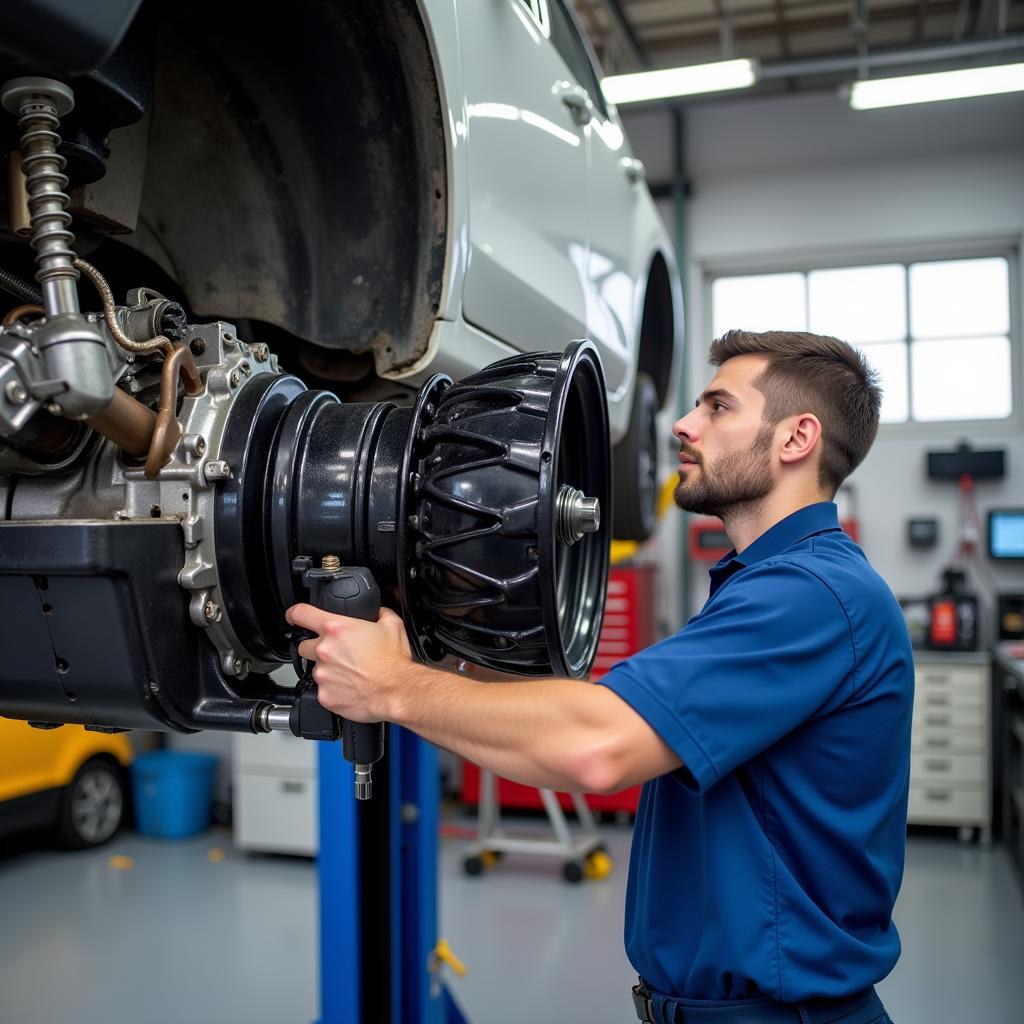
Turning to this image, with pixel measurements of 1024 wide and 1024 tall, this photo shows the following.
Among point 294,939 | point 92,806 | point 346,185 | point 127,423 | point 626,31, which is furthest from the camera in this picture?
point 626,31

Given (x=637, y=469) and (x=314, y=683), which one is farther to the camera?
(x=637, y=469)

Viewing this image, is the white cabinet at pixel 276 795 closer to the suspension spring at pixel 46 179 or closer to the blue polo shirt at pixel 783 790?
the blue polo shirt at pixel 783 790

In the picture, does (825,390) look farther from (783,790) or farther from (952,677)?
(952,677)

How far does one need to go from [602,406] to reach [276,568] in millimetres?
421

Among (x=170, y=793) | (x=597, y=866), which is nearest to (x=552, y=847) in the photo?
(x=597, y=866)

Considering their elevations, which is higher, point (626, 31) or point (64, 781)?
point (626, 31)

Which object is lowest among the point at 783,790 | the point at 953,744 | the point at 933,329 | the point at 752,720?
the point at 953,744

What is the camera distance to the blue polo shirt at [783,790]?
1.08 m

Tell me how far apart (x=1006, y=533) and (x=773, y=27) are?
311cm

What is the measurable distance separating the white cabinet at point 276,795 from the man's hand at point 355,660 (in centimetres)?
380

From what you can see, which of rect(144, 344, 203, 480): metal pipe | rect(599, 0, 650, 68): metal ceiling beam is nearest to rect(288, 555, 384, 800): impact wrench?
rect(144, 344, 203, 480): metal pipe

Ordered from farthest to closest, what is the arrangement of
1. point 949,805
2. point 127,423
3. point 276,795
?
1. point 949,805
2. point 276,795
3. point 127,423

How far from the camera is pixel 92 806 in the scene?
4.87 m

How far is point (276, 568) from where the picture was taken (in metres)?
0.96
